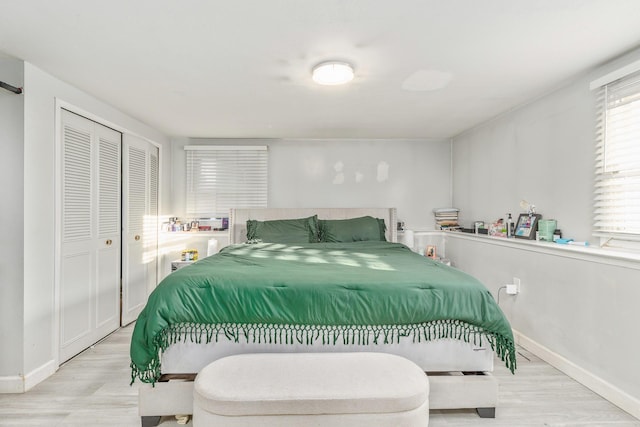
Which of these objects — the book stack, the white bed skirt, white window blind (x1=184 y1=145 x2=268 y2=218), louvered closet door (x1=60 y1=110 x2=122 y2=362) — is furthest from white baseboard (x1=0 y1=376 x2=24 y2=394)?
the book stack

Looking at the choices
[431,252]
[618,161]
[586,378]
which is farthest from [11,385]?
[618,161]

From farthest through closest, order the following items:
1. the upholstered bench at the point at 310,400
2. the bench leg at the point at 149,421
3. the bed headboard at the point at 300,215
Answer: the bed headboard at the point at 300,215 < the bench leg at the point at 149,421 < the upholstered bench at the point at 310,400

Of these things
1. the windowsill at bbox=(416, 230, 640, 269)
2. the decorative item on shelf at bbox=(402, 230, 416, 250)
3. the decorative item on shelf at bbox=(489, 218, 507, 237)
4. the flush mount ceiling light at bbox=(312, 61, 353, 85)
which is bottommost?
the decorative item on shelf at bbox=(402, 230, 416, 250)

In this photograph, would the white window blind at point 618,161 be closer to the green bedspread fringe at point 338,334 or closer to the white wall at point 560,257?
the white wall at point 560,257

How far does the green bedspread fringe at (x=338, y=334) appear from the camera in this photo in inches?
76.7

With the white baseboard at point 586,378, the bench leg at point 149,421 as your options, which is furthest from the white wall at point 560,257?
the bench leg at point 149,421

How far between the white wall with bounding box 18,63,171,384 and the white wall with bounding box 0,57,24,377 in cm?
3

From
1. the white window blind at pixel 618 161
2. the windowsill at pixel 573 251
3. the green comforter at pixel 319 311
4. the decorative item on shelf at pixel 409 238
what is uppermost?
the white window blind at pixel 618 161

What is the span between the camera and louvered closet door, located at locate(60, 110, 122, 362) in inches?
108

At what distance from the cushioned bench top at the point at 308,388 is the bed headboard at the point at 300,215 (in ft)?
9.21

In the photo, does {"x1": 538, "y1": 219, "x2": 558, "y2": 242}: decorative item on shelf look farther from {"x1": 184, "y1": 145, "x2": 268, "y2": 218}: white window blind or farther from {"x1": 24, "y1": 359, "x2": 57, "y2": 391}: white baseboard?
{"x1": 24, "y1": 359, "x2": 57, "y2": 391}: white baseboard

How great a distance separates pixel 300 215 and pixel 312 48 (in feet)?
8.64

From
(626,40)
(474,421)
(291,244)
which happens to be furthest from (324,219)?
(626,40)

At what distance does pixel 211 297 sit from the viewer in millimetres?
1957
